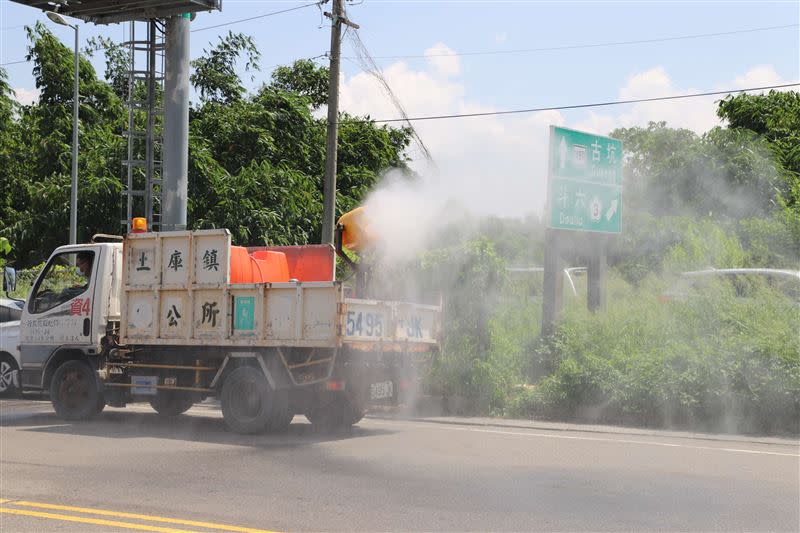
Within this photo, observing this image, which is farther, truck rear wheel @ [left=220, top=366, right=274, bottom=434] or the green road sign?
the green road sign

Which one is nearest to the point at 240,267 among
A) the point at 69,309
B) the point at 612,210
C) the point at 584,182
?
the point at 69,309

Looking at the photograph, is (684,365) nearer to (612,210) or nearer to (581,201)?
(581,201)

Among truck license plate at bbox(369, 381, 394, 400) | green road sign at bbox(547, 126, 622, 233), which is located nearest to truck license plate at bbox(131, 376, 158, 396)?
truck license plate at bbox(369, 381, 394, 400)

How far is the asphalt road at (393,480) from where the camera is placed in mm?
6738

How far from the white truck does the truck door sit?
0.06 feet

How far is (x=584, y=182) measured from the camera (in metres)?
15.9

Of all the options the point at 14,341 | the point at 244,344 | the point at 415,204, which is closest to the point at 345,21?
the point at 415,204

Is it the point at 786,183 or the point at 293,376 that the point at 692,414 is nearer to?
the point at 293,376

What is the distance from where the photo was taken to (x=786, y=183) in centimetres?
2842

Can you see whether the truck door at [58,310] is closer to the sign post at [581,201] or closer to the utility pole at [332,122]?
the utility pole at [332,122]

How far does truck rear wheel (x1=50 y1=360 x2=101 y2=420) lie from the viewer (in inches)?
507

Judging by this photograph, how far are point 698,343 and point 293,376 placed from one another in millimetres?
5878

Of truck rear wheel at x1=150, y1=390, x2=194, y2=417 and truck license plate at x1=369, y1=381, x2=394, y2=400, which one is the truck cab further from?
truck license plate at x1=369, y1=381, x2=394, y2=400

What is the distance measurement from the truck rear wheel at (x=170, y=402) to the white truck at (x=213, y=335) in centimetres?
2
